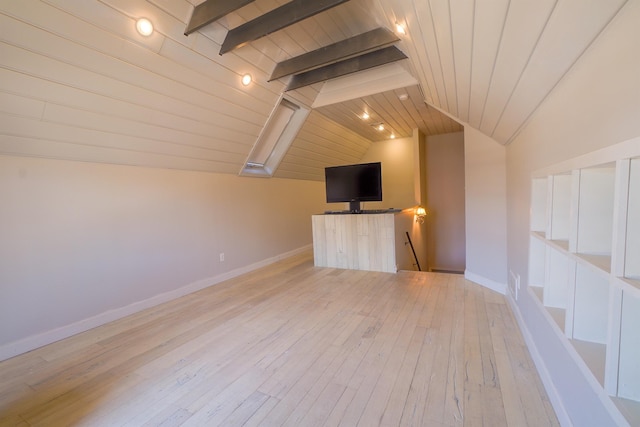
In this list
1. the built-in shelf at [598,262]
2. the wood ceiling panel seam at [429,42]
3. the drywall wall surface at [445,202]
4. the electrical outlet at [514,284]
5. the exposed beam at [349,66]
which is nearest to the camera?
the built-in shelf at [598,262]

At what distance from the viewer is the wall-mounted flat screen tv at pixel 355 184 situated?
421 centimetres

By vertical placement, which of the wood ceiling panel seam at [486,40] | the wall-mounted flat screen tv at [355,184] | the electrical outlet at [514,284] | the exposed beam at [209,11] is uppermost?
the exposed beam at [209,11]

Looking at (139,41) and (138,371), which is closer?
(138,371)

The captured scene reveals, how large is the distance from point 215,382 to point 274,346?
1.61 feet

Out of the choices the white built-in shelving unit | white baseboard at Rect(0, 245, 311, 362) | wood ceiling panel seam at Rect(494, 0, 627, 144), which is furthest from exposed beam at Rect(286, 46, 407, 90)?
white baseboard at Rect(0, 245, 311, 362)

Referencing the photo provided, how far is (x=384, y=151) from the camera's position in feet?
20.4

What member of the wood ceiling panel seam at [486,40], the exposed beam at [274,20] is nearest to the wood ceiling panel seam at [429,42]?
the wood ceiling panel seam at [486,40]

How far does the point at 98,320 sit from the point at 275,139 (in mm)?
3240

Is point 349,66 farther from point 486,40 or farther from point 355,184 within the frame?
point 486,40

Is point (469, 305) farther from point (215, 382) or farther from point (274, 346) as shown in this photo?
point (215, 382)

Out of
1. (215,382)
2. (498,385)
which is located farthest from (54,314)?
(498,385)

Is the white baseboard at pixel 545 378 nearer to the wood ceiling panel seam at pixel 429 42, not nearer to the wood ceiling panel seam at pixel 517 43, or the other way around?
the wood ceiling panel seam at pixel 517 43

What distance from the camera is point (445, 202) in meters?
5.90

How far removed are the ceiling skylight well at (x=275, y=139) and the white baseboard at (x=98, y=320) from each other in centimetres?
172
